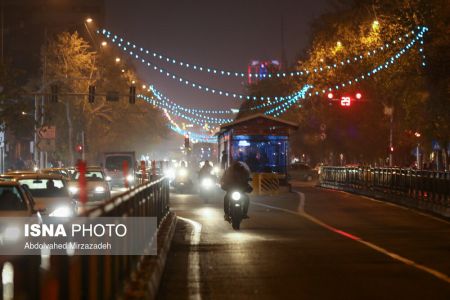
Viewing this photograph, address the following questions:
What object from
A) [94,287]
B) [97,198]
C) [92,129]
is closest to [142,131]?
[92,129]

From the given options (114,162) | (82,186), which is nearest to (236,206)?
(82,186)

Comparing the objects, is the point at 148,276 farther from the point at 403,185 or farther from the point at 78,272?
the point at 403,185

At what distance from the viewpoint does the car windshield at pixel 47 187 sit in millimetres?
21172

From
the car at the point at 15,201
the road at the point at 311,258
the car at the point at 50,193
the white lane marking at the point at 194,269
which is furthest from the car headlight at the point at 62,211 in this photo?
the car at the point at 15,201

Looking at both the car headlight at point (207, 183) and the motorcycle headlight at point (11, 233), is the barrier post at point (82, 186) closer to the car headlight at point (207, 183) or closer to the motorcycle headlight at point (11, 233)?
the motorcycle headlight at point (11, 233)

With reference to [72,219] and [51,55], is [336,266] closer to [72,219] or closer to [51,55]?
[72,219]

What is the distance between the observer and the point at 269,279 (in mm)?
13289

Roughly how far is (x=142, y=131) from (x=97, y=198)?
6719 centimetres

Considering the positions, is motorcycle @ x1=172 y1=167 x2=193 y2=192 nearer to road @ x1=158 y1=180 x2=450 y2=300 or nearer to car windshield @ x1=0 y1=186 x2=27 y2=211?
road @ x1=158 y1=180 x2=450 y2=300

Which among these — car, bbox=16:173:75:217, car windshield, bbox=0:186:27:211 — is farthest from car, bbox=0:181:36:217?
car, bbox=16:173:75:217

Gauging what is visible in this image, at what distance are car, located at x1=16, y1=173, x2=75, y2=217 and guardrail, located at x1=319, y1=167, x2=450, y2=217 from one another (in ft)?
39.9

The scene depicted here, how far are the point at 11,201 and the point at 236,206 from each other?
25.1 feet

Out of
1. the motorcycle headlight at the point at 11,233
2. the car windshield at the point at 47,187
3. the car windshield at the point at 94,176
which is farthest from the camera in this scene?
the car windshield at the point at 94,176

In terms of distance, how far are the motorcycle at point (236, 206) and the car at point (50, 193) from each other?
12.9ft
